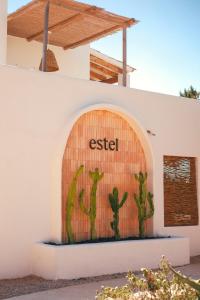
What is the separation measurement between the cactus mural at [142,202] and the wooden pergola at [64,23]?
115 inches

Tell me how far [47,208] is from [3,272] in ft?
5.50

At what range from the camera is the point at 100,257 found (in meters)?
11.0

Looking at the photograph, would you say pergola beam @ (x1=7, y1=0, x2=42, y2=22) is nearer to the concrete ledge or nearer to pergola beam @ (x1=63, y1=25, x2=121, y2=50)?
pergola beam @ (x1=63, y1=25, x2=121, y2=50)

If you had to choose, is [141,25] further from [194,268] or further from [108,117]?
[194,268]

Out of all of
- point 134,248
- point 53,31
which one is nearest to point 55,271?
point 134,248

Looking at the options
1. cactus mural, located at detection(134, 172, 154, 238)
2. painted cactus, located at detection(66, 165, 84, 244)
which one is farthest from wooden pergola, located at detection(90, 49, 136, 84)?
painted cactus, located at detection(66, 165, 84, 244)

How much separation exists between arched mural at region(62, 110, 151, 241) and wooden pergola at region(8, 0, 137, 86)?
5.85ft

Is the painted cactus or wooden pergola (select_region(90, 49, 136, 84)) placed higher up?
wooden pergola (select_region(90, 49, 136, 84))

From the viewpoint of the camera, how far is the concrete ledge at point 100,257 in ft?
34.1

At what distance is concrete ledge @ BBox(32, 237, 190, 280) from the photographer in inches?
409

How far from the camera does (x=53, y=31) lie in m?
16.1

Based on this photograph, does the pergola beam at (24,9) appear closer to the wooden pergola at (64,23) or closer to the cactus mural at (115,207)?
the wooden pergola at (64,23)

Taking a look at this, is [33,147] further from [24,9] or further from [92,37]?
[92,37]

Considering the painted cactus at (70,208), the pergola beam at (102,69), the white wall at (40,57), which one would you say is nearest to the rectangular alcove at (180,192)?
the painted cactus at (70,208)
